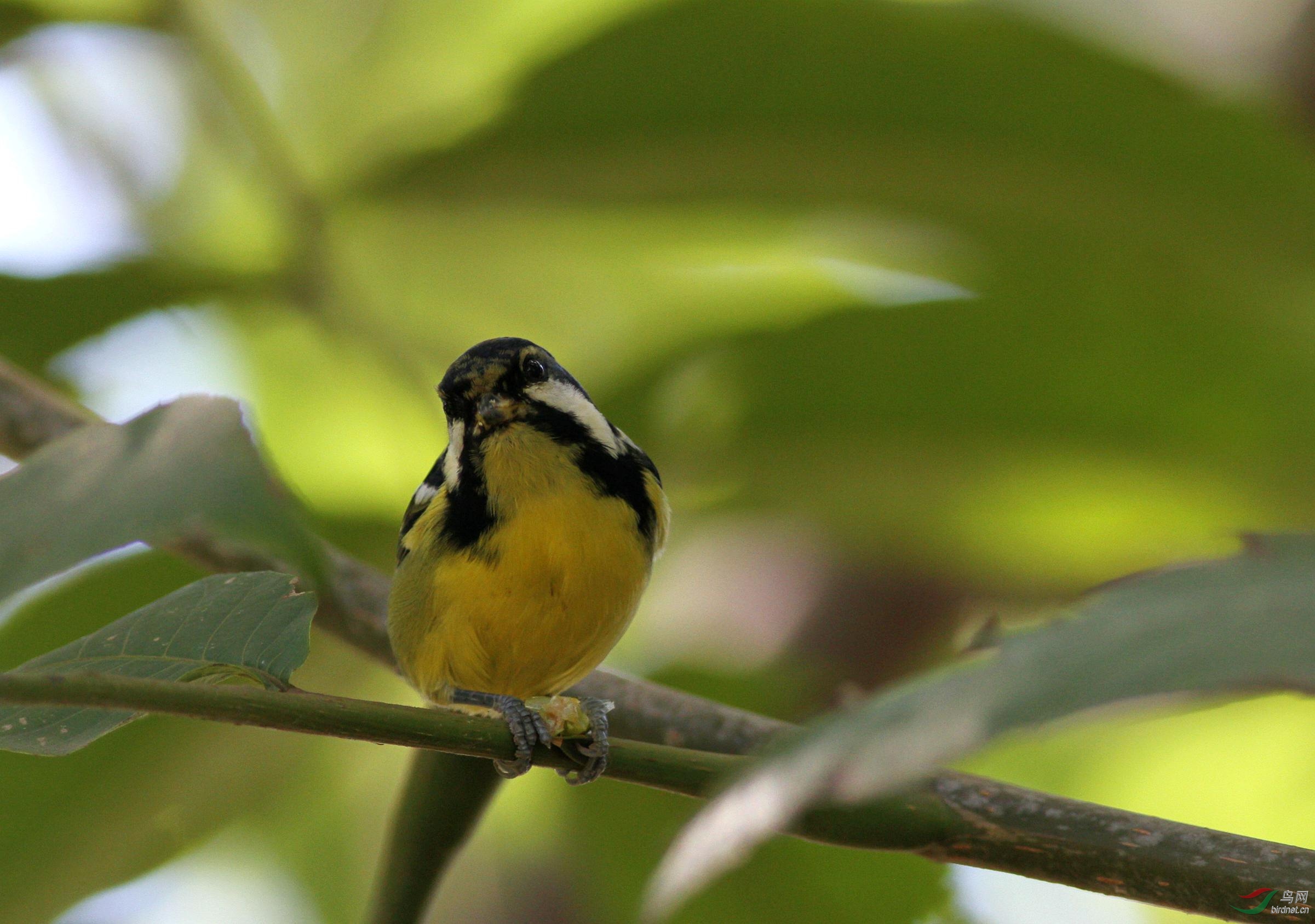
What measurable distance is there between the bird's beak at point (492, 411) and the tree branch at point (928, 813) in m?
0.74

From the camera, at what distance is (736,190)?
72.9 inches

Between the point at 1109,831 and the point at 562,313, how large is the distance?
155cm

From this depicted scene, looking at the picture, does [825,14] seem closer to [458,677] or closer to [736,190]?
[736,190]

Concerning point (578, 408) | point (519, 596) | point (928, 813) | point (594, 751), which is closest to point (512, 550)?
point (519, 596)

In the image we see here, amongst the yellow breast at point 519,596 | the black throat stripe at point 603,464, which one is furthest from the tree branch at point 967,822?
the black throat stripe at point 603,464

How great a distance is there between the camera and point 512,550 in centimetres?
156

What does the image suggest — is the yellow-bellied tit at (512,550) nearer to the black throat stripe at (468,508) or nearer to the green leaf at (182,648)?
the black throat stripe at (468,508)

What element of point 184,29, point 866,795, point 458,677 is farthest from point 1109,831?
point 184,29

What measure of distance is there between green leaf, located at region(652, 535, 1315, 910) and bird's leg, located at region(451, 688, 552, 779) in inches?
13.9

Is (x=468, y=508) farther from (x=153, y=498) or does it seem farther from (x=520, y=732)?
(x=153, y=498)

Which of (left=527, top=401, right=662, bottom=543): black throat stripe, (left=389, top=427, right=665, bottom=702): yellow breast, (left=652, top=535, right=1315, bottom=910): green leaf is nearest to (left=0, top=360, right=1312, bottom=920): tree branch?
(left=652, top=535, right=1315, bottom=910): green leaf

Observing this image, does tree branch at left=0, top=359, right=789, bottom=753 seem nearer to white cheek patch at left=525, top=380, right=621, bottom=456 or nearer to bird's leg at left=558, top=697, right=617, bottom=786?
bird's leg at left=558, top=697, right=617, bottom=786

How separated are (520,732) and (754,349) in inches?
41.3

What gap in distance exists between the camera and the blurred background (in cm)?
166
